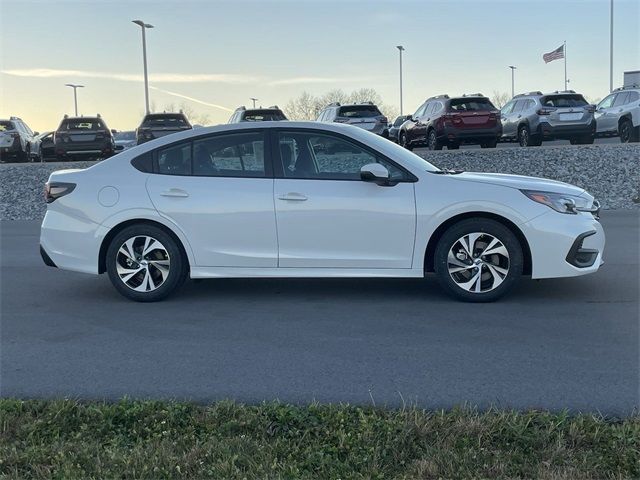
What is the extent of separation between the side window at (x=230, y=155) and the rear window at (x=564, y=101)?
1646 cm

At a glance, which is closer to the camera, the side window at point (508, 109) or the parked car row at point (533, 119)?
the parked car row at point (533, 119)


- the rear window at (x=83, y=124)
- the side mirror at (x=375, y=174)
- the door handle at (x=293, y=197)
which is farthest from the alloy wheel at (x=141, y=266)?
the rear window at (x=83, y=124)

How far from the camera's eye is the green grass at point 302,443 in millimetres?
3203

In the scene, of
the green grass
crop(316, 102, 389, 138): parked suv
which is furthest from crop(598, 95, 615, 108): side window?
the green grass

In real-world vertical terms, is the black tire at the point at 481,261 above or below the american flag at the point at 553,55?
below

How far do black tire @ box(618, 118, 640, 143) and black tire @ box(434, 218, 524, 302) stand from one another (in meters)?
16.7

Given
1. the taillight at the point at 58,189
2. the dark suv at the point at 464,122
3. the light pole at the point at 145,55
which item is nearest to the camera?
the taillight at the point at 58,189

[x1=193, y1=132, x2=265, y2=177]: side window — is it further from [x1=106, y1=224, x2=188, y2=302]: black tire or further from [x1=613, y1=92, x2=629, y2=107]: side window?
[x1=613, y1=92, x2=629, y2=107]: side window

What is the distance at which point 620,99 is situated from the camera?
72.5 ft

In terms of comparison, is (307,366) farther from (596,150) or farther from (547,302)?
(596,150)

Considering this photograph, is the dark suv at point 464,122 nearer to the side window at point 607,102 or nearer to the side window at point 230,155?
the side window at point 607,102

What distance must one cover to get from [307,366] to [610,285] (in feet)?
12.2

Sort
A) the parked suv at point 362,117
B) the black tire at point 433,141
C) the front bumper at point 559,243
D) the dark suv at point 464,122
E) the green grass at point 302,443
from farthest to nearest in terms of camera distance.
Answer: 1. the parked suv at point 362,117
2. the black tire at point 433,141
3. the dark suv at point 464,122
4. the front bumper at point 559,243
5. the green grass at point 302,443

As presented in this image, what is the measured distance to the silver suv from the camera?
67.9ft
